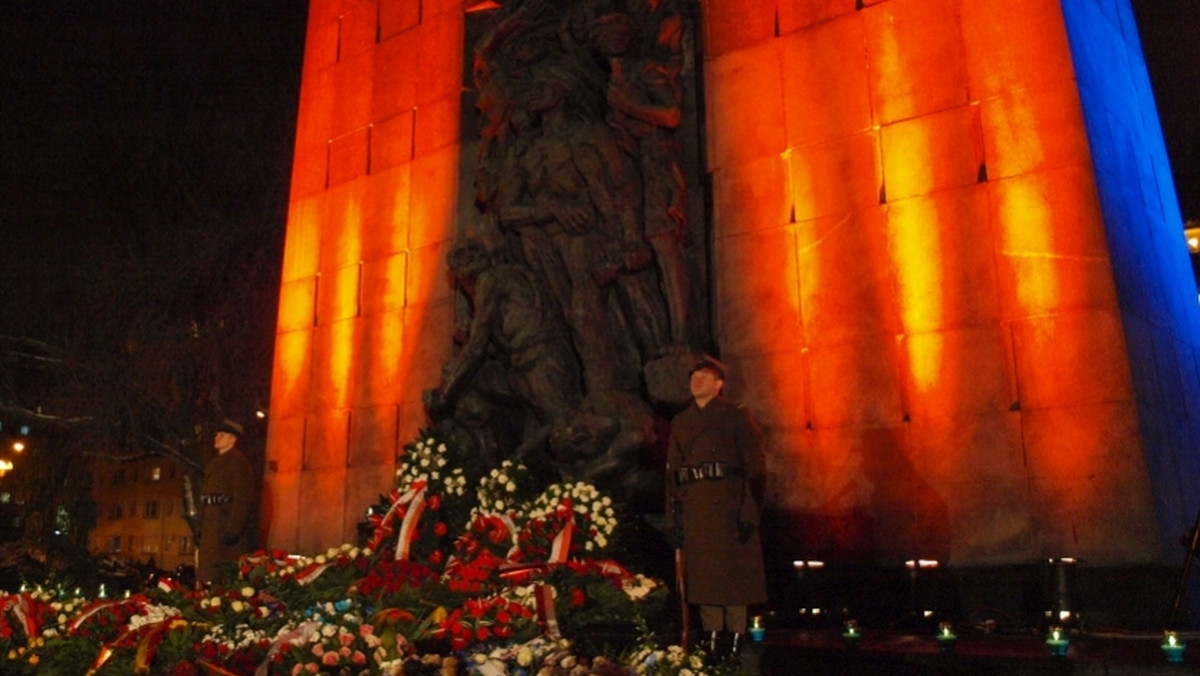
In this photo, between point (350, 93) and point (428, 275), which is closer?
point (428, 275)

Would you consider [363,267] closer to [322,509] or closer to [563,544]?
[322,509]

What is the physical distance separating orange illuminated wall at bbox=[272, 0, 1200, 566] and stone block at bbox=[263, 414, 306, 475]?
1.86 m

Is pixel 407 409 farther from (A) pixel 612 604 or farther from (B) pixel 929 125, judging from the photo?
(B) pixel 929 125

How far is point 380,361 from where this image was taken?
35.3 ft

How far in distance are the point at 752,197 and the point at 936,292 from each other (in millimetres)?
1796

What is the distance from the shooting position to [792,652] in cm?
562

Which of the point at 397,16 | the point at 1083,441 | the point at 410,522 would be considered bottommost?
the point at 410,522

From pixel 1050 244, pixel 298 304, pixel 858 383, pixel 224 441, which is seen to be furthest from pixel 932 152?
pixel 298 304

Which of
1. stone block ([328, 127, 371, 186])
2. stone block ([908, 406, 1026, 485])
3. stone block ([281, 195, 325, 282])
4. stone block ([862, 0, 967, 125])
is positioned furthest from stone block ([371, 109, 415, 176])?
stone block ([908, 406, 1026, 485])

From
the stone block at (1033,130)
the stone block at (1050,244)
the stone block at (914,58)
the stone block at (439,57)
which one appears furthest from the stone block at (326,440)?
the stone block at (1033,130)

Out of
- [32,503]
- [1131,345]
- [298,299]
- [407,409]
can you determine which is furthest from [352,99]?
[32,503]

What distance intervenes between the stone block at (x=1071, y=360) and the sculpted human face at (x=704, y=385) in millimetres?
2397

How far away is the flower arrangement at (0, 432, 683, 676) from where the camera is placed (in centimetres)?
492

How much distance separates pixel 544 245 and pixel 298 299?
3987 mm
